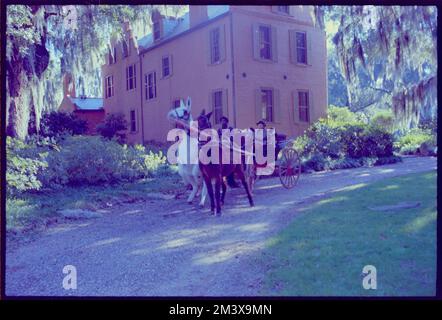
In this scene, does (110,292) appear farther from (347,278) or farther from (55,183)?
(347,278)

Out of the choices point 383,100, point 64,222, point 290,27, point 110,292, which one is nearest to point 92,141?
point 64,222

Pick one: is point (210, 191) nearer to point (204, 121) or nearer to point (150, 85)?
point (204, 121)

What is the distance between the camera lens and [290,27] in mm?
2809

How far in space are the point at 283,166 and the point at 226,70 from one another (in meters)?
0.65

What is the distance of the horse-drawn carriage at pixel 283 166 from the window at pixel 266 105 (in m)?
0.13

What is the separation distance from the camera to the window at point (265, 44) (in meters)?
2.83

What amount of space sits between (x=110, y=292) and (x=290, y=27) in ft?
5.79

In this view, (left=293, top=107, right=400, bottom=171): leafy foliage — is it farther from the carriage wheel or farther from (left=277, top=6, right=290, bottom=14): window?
(left=277, top=6, right=290, bottom=14): window

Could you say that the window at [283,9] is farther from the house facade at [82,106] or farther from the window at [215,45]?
the house facade at [82,106]

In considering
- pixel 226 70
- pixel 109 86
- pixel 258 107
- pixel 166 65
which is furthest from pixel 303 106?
pixel 109 86

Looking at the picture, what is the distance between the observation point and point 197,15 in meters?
2.69

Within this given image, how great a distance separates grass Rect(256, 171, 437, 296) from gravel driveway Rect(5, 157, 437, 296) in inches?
4.0

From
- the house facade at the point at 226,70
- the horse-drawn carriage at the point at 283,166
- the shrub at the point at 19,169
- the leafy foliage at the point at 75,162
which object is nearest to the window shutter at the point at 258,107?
the house facade at the point at 226,70

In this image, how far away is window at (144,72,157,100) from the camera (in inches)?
114
